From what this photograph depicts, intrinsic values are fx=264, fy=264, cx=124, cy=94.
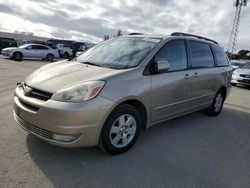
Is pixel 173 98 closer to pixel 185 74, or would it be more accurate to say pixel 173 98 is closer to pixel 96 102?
pixel 185 74

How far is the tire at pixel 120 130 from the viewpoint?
11.5 feet

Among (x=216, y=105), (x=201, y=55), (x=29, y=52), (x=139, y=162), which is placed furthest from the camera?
(x=29, y=52)

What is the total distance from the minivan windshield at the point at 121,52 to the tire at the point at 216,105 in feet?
8.34

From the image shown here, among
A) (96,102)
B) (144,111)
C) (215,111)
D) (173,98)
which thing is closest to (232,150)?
(173,98)

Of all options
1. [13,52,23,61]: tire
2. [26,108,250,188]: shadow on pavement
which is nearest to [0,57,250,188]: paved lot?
[26,108,250,188]: shadow on pavement

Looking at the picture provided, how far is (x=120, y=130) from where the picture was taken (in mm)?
3701

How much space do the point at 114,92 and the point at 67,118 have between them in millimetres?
701

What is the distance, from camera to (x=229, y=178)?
3.37m

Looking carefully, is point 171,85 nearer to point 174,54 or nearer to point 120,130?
point 174,54

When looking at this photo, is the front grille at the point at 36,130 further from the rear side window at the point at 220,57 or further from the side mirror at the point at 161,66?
the rear side window at the point at 220,57

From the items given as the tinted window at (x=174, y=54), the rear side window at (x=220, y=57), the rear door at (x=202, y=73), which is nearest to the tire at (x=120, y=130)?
the tinted window at (x=174, y=54)

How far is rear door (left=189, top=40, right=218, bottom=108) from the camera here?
512cm

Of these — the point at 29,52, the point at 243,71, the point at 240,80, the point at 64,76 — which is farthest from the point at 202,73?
the point at 29,52

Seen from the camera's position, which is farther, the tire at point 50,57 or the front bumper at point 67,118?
the tire at point 50,57
